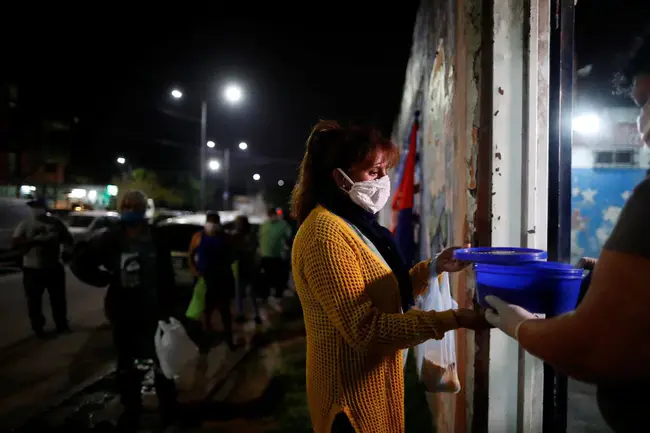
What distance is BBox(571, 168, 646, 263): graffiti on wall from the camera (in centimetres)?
382

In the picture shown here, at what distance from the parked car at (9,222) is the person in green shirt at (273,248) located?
769 centimetres

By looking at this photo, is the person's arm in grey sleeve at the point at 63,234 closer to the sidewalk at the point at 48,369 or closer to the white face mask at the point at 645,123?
the sidewalk at the point at 48,369

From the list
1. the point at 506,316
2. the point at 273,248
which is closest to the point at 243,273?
the point at 273,248

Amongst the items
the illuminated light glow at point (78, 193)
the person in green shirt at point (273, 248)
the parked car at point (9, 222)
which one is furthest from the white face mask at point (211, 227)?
the illuminated light glow at point (78, 193)

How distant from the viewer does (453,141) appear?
2.57 m

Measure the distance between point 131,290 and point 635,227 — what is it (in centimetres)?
400

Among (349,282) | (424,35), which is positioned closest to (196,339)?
(424,35)

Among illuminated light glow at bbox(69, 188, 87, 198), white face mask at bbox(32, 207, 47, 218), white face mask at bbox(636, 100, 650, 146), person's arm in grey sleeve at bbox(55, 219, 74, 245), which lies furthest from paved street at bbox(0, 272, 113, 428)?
illuminated light glow at bbox(69, 188, 87, 198)

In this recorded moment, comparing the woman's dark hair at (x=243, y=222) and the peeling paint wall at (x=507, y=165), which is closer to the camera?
the peeling paint wall at (x=507, y=165)

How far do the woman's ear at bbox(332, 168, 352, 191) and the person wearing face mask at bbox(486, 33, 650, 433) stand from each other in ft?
2.91

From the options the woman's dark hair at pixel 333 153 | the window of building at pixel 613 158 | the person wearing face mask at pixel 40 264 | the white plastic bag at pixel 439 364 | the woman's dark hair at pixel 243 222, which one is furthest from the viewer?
the woman's dark hair at pixel 243 222

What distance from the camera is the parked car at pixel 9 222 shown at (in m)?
12.0

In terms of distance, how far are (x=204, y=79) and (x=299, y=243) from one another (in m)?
12.6

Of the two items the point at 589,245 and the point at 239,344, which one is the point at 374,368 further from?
the point at 239,344
